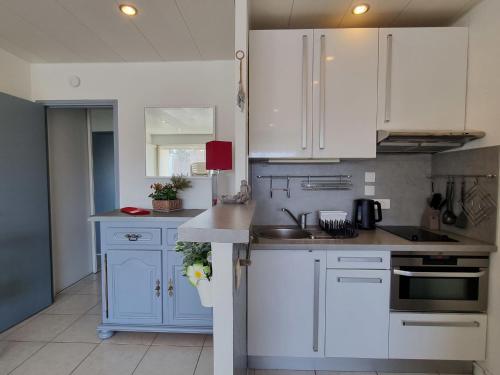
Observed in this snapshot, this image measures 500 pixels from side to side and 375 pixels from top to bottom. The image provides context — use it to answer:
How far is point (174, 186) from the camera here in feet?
7.82

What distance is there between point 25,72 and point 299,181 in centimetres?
279

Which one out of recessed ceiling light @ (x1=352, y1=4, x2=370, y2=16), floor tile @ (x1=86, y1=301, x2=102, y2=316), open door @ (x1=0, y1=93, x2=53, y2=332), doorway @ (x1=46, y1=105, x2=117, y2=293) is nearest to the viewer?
recessed ceiling light @ (x1=352, y1=4, x2=370, y2=16)

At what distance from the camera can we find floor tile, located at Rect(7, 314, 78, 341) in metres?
2.08

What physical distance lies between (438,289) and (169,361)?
1897mm

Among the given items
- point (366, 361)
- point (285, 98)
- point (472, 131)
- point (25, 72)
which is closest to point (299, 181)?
point (285, 98)

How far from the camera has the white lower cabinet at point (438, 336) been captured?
163cm

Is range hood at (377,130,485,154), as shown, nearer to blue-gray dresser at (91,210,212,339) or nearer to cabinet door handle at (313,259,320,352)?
cabinet door handle at (313,259,320,352)

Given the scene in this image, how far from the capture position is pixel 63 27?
1912 millimetres

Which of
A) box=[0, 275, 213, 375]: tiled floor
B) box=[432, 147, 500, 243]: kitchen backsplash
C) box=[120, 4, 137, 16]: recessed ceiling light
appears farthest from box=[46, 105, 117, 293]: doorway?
box=[432, 147, 500, 243]: kitchen backsplash

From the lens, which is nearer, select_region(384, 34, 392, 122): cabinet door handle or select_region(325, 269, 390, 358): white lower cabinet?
select_region(325, 269, 390, 358): white lower cabinet

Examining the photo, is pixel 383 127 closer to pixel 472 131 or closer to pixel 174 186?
pixel 472 131

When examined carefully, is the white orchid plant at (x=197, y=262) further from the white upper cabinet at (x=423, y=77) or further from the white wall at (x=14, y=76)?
the white wall at (x=14, y=76)

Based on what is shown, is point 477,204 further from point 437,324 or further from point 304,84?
point 304,84

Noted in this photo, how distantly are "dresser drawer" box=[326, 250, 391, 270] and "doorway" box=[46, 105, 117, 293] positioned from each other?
2150mm
